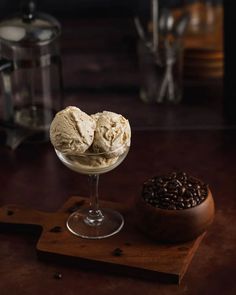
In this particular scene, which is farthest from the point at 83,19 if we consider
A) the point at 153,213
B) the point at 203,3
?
the point at 153,213

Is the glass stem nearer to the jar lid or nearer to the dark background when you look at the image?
the jar lid

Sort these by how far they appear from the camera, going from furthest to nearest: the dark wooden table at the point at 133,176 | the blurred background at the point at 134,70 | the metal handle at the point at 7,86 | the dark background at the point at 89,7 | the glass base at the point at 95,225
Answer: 1. the dark background at the point at 89,7
2. the blurred background at the point at 134,70
3. the metal handle at the point at 7,86
4. the glass base at the point at 95,225
5. the dark wooden table at the point at 133,176

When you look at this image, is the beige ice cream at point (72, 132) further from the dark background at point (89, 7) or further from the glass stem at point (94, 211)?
the dark background at point (89, 7)

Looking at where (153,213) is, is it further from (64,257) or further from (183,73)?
(183,73)

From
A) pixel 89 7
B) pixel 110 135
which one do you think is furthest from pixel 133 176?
pixel 89 7

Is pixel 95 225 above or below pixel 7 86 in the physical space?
below

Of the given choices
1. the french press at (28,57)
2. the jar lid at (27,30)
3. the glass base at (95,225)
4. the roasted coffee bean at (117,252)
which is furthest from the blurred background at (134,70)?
the roasted coffee bean at (117,252)

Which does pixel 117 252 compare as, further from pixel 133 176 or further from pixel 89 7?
pixel 89 7
